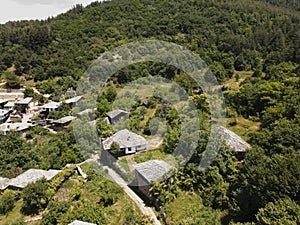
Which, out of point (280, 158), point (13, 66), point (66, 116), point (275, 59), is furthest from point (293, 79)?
point (13, 66)

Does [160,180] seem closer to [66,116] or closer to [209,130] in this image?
[209,130]

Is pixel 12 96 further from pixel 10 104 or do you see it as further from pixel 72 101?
pixel 72 101

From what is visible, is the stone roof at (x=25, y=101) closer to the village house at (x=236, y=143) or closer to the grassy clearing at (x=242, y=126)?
the grassy clearing at (x=242, y=126)

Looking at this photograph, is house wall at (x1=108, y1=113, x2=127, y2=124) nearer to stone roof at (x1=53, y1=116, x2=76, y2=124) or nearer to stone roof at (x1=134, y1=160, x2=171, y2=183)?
stone roof at (x1=53, y1=116, x2=76, y2=124)

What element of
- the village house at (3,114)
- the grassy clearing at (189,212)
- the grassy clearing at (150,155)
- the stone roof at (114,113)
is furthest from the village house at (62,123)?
the grassy clearing at (189,212)

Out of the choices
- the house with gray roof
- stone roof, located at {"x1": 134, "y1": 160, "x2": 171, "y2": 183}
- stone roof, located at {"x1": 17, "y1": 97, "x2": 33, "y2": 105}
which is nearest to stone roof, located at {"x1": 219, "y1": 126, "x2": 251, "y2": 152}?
stone roof, located at {"x1": 134, "y1": 160, "x2": 171, "y2": 183}

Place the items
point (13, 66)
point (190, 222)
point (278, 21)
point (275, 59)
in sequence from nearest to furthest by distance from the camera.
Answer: point (190, 222)
point (275, 59)
point (13, 66)
point (278, 21)

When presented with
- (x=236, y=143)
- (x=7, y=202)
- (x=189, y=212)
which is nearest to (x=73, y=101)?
(x=7, y=202)
